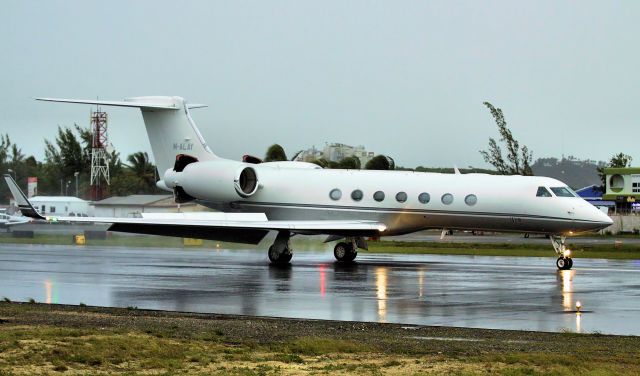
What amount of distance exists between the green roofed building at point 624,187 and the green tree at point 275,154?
135 feet

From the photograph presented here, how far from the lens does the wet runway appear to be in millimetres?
16922

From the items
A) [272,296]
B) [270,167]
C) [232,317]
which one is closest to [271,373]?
[232,317]

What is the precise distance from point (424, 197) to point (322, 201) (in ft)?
12.4

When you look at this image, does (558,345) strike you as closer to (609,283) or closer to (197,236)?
(609,283)

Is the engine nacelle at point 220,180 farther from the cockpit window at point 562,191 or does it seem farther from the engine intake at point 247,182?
the cockpit window at point 562,191

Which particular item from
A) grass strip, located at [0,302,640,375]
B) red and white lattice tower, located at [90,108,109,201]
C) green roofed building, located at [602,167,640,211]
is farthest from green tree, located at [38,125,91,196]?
grass strip, located at [0,302,640,375]

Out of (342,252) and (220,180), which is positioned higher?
(220,180)

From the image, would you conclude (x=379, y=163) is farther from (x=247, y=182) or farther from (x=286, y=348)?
(x=286, y=348)

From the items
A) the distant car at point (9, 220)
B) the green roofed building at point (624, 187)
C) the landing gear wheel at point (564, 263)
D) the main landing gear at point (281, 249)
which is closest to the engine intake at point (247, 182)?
the main landing gear at point (281, 249)

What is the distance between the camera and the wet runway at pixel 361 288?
55.5 feet

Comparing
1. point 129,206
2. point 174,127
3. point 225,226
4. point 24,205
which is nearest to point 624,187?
point 129,206

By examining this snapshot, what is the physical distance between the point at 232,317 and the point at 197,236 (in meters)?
15.7

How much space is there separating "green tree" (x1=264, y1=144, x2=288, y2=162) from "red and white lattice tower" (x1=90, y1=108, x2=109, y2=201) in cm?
4720

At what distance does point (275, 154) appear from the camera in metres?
52.0
